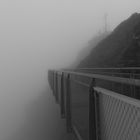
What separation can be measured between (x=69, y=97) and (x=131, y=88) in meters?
5.86

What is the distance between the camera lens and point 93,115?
5.25 meters

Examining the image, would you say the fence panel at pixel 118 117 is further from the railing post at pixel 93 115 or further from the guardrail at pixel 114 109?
the railing post at pixel 93 115

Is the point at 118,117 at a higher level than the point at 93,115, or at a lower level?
higher

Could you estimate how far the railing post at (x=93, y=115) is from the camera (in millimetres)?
4910

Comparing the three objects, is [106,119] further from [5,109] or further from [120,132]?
[5,109]

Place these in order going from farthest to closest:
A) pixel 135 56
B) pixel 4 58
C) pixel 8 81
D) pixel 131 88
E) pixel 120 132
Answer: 1. pixel 4 58
2. pixel 8 81
3. pixel 135 56
4. pixel 131 88
5. pixel 120 132

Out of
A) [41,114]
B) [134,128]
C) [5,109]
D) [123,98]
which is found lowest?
[5,109]

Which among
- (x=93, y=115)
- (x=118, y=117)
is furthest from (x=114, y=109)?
(x=93, y=115)

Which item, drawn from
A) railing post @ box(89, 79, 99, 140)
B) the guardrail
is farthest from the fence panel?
railing post @ box(89, 79, 99, 140)

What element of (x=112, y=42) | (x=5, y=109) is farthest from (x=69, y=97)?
(x=5, y=109)

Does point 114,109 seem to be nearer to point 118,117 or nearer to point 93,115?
point 118,117

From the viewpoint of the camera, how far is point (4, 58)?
154m

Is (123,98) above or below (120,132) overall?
above

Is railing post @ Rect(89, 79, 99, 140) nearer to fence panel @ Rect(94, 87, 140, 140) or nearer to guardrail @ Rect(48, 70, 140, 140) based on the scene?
guardrail @ Rect(48, 70, 140, 140)
